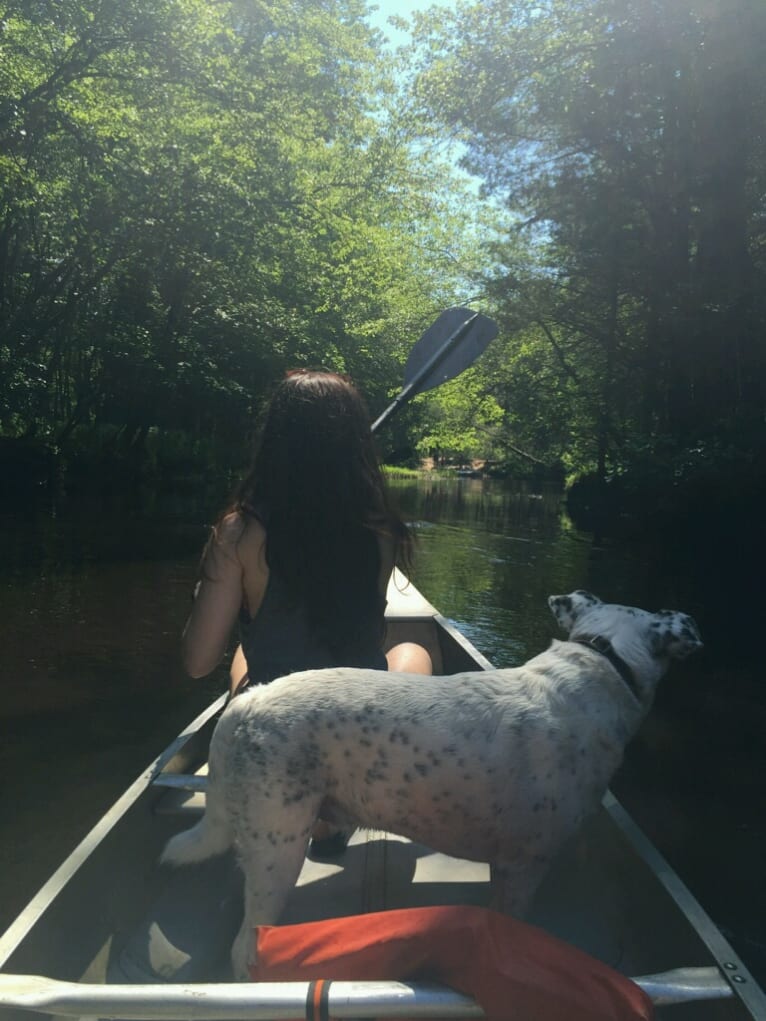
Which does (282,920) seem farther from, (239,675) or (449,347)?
(449,347)

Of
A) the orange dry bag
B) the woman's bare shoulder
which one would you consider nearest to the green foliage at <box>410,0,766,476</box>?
the woman's bare shoulder

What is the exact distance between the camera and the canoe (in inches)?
62.6

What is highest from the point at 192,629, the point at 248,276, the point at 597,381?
the point at 248,276

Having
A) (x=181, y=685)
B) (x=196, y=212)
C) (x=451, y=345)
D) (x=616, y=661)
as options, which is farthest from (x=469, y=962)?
(x=196, y=212)

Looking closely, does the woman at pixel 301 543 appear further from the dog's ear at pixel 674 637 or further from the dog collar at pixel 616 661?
the dog's ear at pixel 674 637

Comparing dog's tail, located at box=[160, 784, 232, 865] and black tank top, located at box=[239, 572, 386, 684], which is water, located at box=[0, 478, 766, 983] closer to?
dog's tail, located at box=[160, 784, 232, 865]

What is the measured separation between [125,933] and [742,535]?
16.1m

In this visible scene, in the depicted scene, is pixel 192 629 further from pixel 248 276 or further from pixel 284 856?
pixel 248 276

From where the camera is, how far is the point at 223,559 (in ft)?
8.66

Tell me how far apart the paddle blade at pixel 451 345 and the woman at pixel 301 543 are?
7.97ft

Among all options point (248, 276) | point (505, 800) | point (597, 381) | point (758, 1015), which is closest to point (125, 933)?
point (505, 800)

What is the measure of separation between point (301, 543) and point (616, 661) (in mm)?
1059

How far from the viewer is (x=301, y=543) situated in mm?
2625

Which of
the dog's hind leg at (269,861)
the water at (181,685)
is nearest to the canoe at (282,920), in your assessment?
the dog's hind leg at (269,861)
